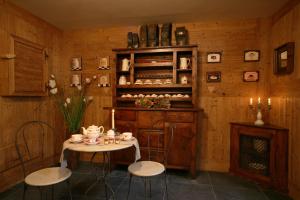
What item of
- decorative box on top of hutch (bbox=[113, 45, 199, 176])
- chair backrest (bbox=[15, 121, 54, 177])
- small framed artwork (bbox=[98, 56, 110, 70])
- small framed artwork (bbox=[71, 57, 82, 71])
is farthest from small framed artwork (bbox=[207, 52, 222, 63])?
chair backrest (bbox=[15, 121, 54, 177])

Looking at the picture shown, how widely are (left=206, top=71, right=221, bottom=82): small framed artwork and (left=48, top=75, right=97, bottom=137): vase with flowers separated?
2034mm

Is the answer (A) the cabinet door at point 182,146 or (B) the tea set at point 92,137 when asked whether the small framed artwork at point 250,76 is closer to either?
(A) the cabinet door at point 182,146

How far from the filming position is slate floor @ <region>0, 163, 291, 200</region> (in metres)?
2.26

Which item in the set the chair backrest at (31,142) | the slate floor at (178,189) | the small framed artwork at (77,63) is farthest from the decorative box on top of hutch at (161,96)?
the chair backrest at (31,142)

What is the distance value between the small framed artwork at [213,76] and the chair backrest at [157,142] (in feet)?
3.48

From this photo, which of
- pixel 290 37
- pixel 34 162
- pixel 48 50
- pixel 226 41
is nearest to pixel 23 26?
pixel 48 50

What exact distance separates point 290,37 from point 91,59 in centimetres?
313

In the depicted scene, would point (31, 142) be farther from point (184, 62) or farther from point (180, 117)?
point (184, 62)

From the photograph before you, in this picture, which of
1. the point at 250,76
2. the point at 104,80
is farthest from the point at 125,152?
the point at 250,76

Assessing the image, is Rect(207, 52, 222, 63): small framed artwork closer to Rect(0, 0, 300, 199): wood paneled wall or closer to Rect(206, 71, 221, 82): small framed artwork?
Rect(0, 0, 300, 199): wood paneled wall

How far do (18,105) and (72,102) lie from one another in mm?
915

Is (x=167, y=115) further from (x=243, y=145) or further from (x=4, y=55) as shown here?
(x=4, y=55)

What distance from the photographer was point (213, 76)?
9.96ft

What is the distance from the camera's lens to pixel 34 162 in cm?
288
